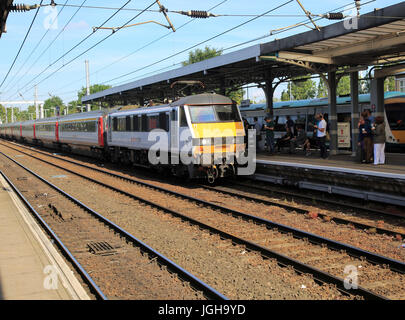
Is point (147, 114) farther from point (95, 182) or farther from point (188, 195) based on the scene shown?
point (188, 195)

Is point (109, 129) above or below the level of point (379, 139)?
above

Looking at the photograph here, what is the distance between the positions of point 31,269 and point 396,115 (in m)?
18.5

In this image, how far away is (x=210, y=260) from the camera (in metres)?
7.32

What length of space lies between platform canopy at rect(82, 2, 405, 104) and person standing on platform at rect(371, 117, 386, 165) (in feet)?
7.54

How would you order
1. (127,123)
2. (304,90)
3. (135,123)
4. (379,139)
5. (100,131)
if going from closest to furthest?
(379,139), (135,123), (127,123), (100,131), (304,90)

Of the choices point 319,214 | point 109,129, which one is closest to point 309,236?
point 319,214

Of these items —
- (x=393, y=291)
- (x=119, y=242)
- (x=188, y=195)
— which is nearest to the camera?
(x=393, y=291)

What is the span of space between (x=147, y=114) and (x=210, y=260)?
10.7 metres

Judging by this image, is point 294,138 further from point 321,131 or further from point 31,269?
point 31,269

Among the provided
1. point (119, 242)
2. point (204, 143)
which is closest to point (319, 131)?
point (204, 143)

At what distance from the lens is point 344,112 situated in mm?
22859

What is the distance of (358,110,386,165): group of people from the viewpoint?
12.5 metres

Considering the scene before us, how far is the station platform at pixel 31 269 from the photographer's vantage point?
17.2ft

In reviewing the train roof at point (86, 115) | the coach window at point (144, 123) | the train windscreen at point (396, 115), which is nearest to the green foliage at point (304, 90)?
the train roof at point (86, 115)
